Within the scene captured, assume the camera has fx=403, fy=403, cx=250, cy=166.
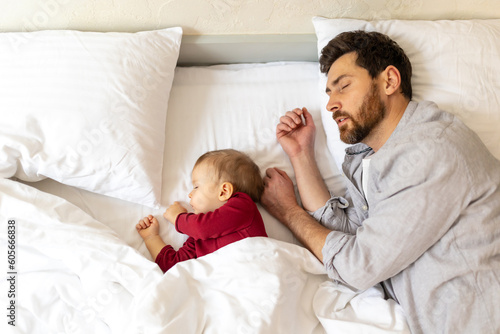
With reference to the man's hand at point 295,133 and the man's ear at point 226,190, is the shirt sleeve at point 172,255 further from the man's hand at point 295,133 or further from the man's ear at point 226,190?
the man's hand at point 295,133

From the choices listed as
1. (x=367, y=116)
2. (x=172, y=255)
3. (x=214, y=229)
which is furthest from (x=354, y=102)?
(x=172, y=255)

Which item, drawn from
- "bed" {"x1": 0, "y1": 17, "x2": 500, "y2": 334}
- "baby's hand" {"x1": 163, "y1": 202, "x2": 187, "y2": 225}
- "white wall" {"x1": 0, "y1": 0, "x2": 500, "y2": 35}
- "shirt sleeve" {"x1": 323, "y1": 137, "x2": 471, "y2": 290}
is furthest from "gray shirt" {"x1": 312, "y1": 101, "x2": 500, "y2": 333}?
"white wall" {"x1": 0, "y1": 0, "x2": 500, "y2": 35}

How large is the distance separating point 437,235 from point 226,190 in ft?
2.04

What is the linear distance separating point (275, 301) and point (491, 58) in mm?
1148

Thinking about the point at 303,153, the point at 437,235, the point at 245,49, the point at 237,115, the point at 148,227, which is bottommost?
the point at 148,227

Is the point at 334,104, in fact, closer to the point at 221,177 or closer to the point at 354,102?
the point at 354,102

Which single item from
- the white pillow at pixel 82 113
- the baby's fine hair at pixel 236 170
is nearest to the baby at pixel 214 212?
the baby's fine hair at pixel 236 170

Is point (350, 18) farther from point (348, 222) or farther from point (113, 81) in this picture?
point (113, 81)

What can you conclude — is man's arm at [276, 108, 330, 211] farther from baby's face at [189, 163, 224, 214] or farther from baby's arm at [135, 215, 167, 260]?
baby's arm at [135, 215, 167, 260]

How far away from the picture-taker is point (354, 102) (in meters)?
1.29

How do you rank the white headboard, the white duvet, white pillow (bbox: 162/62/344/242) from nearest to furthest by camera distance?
the white duvet
white pillow (bbox: 162/62/344/242)
the white headboard

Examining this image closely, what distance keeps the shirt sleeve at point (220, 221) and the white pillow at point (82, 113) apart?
0.55 feet

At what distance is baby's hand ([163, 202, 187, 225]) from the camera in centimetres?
130

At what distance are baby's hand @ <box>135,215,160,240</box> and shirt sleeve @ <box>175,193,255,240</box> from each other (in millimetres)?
90
